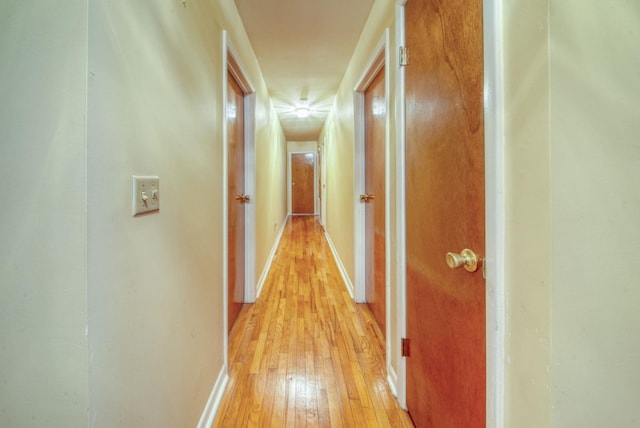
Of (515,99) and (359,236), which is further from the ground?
(515,99)

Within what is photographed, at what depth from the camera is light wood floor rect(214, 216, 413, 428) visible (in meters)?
1.35

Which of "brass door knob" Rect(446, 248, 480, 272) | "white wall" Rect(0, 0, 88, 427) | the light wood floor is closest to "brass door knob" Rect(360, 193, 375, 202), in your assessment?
the light wood floor

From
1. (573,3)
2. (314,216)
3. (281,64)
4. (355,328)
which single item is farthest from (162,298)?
(314,216)

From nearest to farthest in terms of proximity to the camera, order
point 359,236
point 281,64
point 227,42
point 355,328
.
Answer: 1. point 227,42
2. point 355,328
3. point 359,236
4. point 281,64

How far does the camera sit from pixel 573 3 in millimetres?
572

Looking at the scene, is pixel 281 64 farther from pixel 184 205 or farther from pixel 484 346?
pixel 484 346

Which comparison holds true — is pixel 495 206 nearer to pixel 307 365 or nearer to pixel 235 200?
pixel 307 365

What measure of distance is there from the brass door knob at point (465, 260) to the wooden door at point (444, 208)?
0.8 inches

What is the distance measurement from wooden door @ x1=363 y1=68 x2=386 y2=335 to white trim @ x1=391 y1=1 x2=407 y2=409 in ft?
1.76

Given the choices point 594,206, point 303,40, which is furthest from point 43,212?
point 303,40

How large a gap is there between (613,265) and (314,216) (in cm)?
823

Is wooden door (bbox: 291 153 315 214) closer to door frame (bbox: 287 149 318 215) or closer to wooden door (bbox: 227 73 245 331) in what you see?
door frame (bbox: 287 149 318 215)

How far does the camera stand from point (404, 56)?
134 centimetres

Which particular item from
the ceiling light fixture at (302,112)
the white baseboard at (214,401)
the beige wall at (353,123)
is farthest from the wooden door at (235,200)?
the ceiling light fixture at (302,112)
